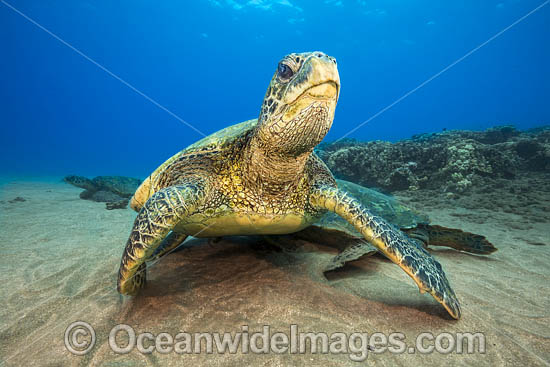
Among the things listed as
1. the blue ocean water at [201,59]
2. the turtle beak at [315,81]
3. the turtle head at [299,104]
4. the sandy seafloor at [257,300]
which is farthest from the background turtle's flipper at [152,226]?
the blue ocean water at [201,59]

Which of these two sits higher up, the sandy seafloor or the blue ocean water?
the blue ocean water

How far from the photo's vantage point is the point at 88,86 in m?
108

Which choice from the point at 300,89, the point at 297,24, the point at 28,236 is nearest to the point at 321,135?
the point at 300,89

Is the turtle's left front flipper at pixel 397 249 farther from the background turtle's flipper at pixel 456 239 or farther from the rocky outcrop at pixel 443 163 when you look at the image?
the rocky outcrop at pixel 443 163

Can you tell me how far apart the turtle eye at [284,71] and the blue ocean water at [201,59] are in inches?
1581

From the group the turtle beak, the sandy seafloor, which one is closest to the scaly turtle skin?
the turtle beak

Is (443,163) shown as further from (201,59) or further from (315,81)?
(201,59)

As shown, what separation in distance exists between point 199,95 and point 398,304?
142 metres

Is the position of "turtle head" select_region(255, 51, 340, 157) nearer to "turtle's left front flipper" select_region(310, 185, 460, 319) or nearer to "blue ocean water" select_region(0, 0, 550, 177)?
"turtle's left front flipper" select_region(310, 185, 460, 319)

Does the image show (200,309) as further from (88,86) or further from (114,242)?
(88,86)

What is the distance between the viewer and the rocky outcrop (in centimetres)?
766

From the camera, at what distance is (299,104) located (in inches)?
71.0

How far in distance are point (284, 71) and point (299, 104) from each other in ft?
1.24

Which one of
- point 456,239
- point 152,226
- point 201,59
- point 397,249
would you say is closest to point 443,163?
point 456,239
